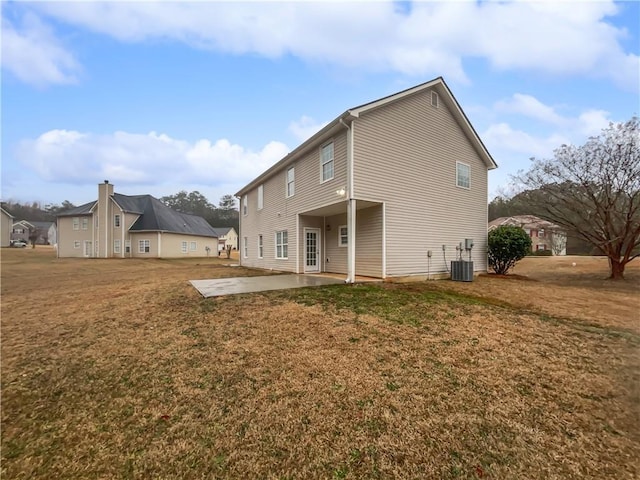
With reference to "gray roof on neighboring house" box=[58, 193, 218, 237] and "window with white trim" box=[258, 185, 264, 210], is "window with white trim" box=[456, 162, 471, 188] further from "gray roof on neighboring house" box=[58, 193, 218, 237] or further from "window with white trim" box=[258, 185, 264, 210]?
"gray roof on neighboring house" box=[58, 193, 218, 237]

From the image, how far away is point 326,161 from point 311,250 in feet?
13.6

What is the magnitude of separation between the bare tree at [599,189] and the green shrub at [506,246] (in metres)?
3.13

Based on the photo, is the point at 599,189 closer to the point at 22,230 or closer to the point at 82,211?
the point at 82,211

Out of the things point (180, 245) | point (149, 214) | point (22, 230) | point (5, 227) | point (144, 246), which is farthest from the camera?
point (22, 230)

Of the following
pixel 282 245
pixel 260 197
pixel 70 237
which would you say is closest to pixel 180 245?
pixel 70 237

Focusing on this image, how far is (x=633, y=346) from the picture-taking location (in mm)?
4363

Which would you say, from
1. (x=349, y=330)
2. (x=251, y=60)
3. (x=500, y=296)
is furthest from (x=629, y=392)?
(x=251, y=60)

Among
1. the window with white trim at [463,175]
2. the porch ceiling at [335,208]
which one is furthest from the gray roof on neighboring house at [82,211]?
the window with white trim at [463,175]

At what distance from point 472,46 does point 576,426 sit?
12615 mm

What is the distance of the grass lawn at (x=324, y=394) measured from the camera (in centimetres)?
226

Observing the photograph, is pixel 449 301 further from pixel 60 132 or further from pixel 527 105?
pixel 60 132

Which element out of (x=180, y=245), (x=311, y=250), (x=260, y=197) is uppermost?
(x=260, y=197)

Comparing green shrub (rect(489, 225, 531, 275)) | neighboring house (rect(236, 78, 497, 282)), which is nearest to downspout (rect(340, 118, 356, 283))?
neighboring house (rect(236, 78, 497, 282))

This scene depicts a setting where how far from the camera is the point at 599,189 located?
40.4 feet
